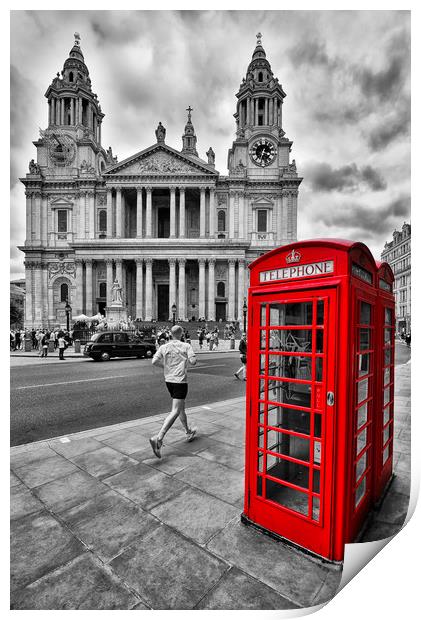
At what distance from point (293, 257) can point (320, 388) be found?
3.49ft

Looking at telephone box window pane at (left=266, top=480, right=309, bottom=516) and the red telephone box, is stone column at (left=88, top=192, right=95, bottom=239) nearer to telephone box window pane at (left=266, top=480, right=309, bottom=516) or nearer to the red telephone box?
the red telephone box

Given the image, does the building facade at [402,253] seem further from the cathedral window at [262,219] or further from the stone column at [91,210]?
the stone column at [91,210]

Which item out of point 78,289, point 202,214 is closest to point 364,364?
point 202,214

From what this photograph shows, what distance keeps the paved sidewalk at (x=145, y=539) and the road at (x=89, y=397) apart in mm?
1449

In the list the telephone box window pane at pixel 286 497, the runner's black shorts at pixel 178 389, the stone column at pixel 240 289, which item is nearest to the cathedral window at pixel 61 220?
the stone column at pixel 240 289

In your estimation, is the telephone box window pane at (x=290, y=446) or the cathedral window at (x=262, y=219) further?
the cathedral window at (x=262, y=219)

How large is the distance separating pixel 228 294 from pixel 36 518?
40.8m

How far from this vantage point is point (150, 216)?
44406mm

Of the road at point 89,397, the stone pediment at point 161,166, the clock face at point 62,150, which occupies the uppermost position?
the clock face at point 62,150

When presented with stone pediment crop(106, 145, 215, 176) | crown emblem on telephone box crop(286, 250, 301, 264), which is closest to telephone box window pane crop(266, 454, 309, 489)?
crown emblem on telephone box crop(286, 250, 301, 264)

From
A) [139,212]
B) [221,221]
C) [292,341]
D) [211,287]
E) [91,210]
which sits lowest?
[292,341]

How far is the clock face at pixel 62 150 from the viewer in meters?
46.2

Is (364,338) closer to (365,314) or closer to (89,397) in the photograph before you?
(365,314)

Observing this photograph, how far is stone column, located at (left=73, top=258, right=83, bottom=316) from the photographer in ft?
142
